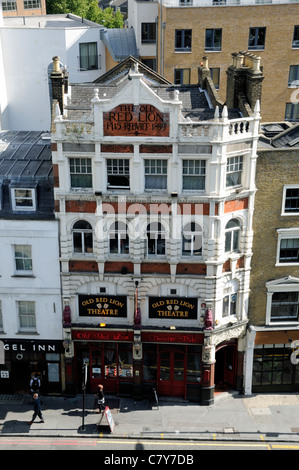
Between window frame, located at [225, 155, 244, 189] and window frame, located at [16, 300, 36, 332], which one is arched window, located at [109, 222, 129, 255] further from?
window frame, located at [225, 155, 244, 189]

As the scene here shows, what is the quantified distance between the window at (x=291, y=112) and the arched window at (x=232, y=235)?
24219mm

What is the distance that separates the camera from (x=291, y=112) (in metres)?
55.8

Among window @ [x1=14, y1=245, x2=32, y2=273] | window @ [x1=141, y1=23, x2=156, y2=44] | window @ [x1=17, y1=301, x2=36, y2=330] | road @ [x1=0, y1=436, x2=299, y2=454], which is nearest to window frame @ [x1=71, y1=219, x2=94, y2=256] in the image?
window @ [x1=14, y1=245, x2=32, y2=273]

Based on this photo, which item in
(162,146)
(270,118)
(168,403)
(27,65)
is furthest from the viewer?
(270,118)

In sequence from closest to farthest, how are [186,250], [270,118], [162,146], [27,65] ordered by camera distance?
[162,146] < [186,250] < [27,65] < [270,118]

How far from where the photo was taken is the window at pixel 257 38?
53.2 m

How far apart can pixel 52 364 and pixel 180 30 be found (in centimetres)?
3116

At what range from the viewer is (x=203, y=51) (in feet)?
175

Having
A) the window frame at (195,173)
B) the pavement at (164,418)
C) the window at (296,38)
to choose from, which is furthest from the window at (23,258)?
the window at (296,38)

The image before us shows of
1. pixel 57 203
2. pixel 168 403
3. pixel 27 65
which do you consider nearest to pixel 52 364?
pixel 168 403

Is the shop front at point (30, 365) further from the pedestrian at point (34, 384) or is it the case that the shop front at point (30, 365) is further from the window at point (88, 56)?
the window at point (88, 56)

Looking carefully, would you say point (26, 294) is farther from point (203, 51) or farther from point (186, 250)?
point (203, 51)

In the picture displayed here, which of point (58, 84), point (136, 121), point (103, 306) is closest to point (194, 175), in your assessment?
point (136, 121)

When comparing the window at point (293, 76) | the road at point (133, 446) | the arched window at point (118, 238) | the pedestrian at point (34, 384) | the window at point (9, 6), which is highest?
the window at point (9, 6)
